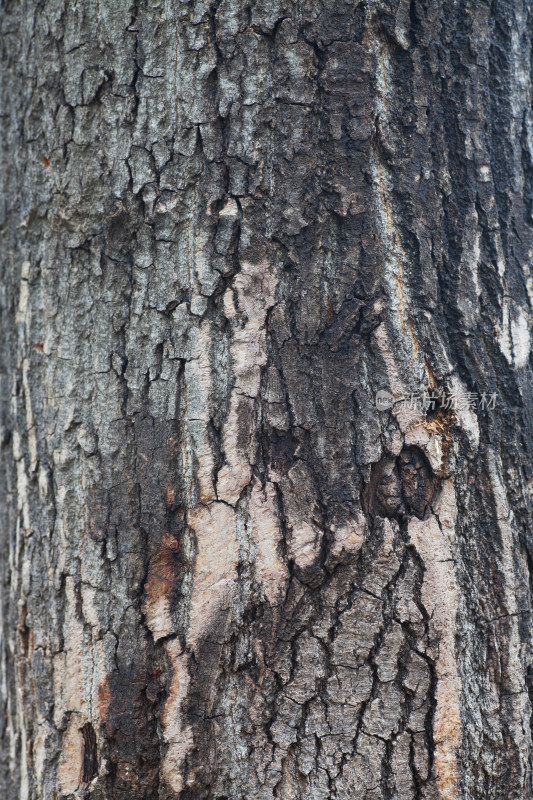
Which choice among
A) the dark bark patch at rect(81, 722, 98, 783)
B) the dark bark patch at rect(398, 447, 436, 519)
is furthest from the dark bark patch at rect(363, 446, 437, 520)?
the dark bark patch at rect(81, 722, 98, 783)

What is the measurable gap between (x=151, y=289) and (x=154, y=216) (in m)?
0.17

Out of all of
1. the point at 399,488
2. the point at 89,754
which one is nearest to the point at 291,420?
the point at 399,488

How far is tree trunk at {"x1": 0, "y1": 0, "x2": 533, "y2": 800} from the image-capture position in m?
1.19

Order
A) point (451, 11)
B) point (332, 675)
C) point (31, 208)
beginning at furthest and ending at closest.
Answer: point (31, 208) → point (451, 11) → point (332, 675)

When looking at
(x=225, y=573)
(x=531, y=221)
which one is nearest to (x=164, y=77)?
(x=531, y=221)

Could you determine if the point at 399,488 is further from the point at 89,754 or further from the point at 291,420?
the point at 89,754

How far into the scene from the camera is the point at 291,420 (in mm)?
A: 1219

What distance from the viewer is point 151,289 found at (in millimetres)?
1271

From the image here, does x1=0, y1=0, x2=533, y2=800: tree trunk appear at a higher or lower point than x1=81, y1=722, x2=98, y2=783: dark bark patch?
higher

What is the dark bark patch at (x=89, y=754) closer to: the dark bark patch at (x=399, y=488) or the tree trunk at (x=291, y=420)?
the tree trunk at (x=291, y=420)

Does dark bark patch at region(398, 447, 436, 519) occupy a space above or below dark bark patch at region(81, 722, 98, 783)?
above

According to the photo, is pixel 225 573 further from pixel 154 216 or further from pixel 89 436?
pixel 154 216

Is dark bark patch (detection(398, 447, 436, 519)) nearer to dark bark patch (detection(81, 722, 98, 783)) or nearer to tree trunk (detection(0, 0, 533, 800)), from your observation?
tree trunk (detection(0, 0, 533, 800))

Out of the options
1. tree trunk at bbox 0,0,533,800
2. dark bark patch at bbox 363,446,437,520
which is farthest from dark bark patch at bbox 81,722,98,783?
dark bark patch at bbox 363,446,437,520
